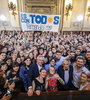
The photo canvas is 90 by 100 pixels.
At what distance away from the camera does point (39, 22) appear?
437 cm

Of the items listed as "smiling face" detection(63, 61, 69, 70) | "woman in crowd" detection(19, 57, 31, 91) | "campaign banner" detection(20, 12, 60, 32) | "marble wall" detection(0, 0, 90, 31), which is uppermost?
"marble wall" detection(0, 0, 90, 31)

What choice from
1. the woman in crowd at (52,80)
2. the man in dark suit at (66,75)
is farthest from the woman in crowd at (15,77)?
the man in dark suit at (66,75)

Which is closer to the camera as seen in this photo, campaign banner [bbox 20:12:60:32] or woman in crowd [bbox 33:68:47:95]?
woman in crowd [bbox 33:68:47:95]

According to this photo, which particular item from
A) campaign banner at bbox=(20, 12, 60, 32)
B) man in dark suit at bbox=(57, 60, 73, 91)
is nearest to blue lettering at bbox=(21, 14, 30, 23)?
campaign banner at bbox=(20, 12, 60, 32)

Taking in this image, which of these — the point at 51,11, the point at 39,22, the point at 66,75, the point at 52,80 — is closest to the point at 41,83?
the point at 52,80

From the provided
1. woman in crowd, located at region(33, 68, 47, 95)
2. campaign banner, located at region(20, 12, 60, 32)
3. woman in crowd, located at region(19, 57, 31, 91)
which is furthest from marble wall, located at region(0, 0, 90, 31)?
woman in crowd, located at region(33, 68, 47, 95)

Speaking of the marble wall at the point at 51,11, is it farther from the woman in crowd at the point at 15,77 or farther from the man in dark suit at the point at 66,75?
the man in dark suit at the point at 66,75

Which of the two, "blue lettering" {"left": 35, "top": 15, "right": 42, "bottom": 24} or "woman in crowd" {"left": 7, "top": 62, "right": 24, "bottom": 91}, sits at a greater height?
"blue lettering" {"left": 35, "top": 15, "right": 42, "bottom": 24}

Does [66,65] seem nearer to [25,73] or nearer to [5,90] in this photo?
[25,73]

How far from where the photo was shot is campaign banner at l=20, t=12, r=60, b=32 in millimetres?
4212

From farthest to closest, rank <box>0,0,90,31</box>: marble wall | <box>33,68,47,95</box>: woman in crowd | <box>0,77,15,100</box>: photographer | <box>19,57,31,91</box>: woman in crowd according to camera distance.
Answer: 1. <box>0,0,90,31</box>: marble wall
2. <box>19,57,31,91</box>: woman in crowd
3. <box>33,68,47,95</box>: woman in crowd
4. <box>0,77,15,100</box>: photographer

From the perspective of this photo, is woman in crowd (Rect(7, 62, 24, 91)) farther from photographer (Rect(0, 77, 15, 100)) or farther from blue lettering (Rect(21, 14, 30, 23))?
blue lettering (Rect(21, 14, 30, 23))

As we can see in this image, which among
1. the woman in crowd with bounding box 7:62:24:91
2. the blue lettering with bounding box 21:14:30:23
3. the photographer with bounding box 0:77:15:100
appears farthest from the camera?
the blue lettering with bounding box 21:14:30:23

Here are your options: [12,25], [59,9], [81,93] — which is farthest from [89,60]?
[12,25]
